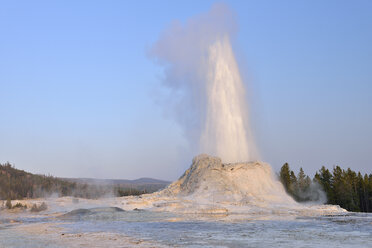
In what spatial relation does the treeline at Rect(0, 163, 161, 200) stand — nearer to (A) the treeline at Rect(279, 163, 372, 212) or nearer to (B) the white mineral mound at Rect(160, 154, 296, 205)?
(B) the white mineral mound at Rect(160, 154, 296, 205)

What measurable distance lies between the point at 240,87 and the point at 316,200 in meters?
22.5

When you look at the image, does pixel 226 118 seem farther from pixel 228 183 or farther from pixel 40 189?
pixel 40 189

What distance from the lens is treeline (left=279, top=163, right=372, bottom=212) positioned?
178 ft

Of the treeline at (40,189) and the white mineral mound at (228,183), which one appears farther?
the treeline at (40,189)

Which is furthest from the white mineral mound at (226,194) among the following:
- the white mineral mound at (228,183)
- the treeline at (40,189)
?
the treeline at (40,189)

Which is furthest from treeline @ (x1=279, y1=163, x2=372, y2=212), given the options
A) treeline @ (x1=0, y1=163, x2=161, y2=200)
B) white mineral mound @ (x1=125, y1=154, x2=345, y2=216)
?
treeline @ (x1=0, y1=163, x2=161, y2=200)

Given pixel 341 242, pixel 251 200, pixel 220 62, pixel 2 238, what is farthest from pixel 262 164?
pixel 2 238

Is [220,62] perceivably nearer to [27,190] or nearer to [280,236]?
[280,236]

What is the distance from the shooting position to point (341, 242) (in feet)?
49.6

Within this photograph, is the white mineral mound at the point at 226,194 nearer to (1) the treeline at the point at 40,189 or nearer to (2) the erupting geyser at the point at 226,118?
(2) the erupting geyser at the point at 226,118

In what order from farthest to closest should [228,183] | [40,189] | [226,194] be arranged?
[40,189] < [228,183] < [226,194]

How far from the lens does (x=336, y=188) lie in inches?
2210

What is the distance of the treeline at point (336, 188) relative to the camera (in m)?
54.4

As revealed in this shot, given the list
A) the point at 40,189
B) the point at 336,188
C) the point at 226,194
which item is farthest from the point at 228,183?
the point at 40,189
